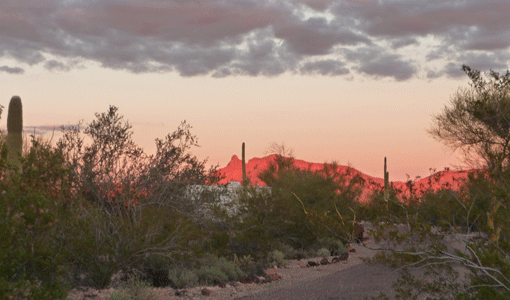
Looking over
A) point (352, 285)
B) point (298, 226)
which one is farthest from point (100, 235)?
point (298, 226)

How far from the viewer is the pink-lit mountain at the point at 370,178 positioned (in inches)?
420

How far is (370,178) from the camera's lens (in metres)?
10.9

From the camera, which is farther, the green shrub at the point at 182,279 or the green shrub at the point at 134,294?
the green shrub at the point at 182,279

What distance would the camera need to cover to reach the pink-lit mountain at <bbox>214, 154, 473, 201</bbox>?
1066cm

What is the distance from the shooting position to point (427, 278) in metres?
9.45

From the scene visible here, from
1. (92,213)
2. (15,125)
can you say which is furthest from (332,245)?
(15,125)

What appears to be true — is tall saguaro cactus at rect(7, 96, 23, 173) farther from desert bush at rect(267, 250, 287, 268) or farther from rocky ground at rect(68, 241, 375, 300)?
desert bush at rect(267, 250, 287, 268)

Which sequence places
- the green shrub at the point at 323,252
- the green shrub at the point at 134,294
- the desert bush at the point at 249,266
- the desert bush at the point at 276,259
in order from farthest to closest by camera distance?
1. the green shrub at the point at 323,252
2. the desert bush at the point at 276,259
3. the desert bush at the point at 249,266
4. the green shrub at the point at 134,294

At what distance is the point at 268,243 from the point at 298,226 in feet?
6.91

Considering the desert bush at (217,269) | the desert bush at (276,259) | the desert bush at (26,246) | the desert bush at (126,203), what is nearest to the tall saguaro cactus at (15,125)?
the desert bush at (126,203)

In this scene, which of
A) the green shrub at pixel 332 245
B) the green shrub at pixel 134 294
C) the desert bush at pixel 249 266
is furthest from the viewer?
the green shrub at pixel 332 245

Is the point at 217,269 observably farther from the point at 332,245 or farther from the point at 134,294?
the point at 332,245

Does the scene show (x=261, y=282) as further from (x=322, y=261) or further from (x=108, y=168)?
(x=108, y=168)

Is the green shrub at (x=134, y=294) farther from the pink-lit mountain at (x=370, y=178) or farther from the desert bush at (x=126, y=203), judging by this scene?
the pink-lit mountain at (x=370, y=178)
